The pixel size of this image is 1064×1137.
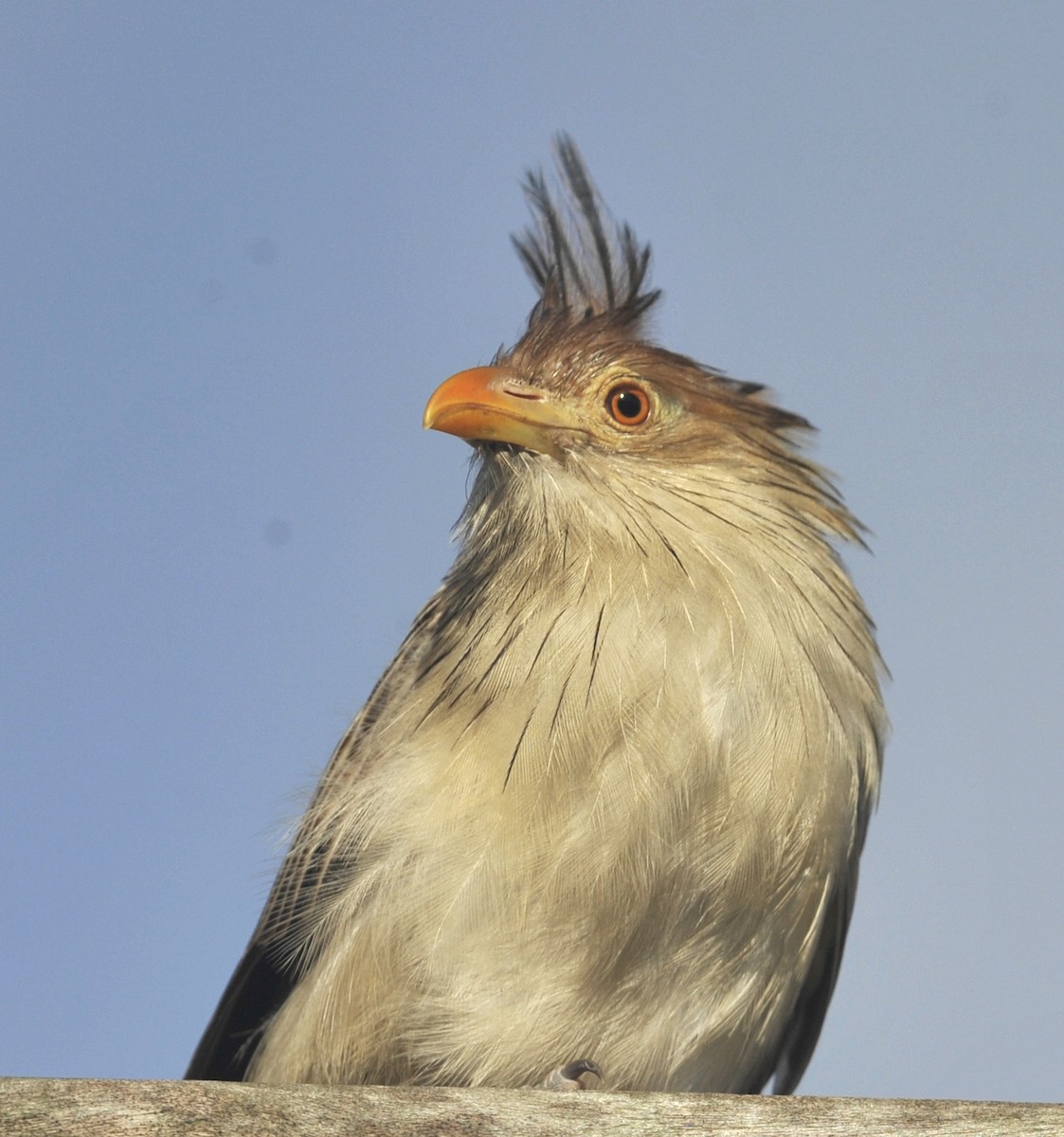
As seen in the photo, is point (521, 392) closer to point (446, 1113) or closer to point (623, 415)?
point (623, 415)

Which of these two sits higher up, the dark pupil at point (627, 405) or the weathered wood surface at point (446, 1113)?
the dark pupil at point (627, 405)

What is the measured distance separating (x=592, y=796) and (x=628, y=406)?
142cm

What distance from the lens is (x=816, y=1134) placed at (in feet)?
7.26

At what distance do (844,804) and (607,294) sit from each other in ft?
7.35

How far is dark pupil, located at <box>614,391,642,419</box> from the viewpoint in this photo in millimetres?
4316

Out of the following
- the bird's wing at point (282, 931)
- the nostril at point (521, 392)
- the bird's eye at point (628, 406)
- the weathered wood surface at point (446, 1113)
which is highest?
the bird's eye at point (628, 406)

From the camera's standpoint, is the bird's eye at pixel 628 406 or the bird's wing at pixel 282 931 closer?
the bird's wing at pixel 282 931

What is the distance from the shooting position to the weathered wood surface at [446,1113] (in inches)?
77.4

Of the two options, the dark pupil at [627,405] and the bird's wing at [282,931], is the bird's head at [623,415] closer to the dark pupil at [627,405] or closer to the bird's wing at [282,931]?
the dark pupil at [627,405]

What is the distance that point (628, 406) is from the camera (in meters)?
4.32

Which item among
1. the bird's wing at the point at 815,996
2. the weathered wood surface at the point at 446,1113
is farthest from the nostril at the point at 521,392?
the weathered wood surface at the point at 446,1113

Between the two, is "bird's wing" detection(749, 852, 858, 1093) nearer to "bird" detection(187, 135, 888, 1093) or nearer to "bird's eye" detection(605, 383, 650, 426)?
"bird" detection(187, 135, 888, 1093)

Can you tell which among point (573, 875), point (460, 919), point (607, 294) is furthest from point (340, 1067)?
point (607, 294)

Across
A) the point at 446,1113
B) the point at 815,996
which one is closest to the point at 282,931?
the point at 815,996
